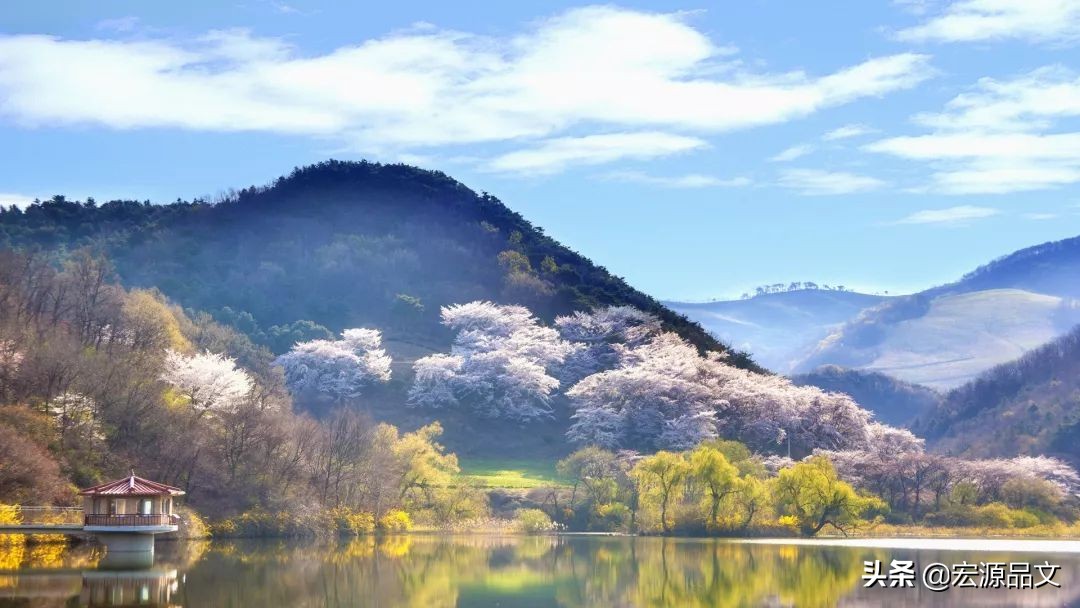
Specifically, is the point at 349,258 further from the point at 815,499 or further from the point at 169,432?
the point at 815,499

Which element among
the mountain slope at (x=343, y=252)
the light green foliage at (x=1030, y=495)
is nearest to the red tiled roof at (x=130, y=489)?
the light green foliage at (x=1030, y=495)

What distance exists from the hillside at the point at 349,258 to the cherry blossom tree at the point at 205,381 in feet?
112

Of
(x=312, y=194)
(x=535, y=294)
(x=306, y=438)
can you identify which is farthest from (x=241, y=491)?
(x=312, y=194)

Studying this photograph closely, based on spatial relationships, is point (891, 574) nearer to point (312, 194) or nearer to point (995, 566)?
point (995, 566)

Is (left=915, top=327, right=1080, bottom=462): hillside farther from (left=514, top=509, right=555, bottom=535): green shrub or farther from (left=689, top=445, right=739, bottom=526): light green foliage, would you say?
(left=514, top=509, right=555, bottom=535): green shrub

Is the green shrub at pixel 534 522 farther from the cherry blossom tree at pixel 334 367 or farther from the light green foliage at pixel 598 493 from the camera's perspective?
the cherry blossom tree at pixel 334 367

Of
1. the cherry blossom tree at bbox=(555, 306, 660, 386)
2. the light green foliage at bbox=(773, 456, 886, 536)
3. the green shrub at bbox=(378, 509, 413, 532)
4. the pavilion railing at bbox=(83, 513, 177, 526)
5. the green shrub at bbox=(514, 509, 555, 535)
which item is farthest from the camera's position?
the cherry blossom tree at bbox=(555, 306, 660, 386)

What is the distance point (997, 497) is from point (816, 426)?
22.2 metres

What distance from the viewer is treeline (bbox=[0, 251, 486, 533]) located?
6625 cm

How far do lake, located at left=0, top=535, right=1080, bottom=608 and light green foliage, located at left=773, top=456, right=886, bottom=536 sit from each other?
23.4 feet

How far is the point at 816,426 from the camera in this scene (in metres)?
110

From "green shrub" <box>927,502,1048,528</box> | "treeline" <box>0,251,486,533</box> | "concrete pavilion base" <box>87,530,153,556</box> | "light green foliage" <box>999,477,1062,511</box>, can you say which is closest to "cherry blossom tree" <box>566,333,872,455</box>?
"light green foliage" <box>999,477,1062,511</box>

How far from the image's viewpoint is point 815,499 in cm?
7762

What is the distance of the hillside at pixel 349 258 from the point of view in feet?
468
